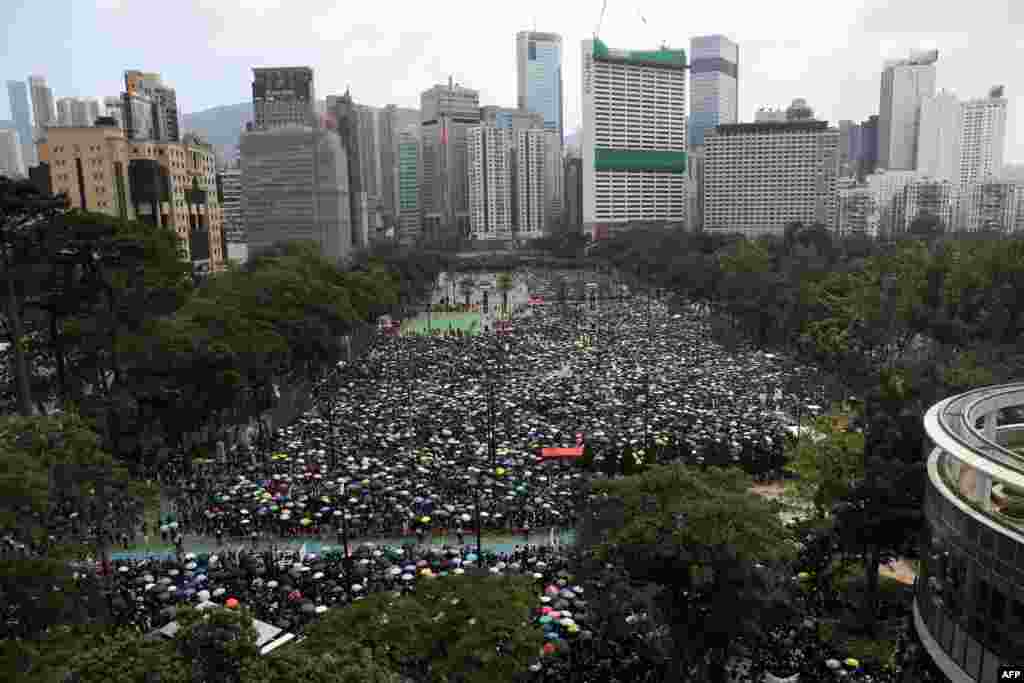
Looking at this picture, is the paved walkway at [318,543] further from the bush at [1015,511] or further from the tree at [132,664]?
the tree at [132,664]

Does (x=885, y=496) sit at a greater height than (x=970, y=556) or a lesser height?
lesser

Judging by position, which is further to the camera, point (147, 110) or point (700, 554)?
point (147, 110)

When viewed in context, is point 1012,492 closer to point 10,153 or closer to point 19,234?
point 19,234

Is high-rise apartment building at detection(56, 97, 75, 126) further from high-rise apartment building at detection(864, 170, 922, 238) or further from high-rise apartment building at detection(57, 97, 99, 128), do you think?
high-rise apartment building at detection(864, 170, 922, 238)

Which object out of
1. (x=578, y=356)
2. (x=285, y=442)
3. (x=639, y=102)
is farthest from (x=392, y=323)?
(x=639, y=102)

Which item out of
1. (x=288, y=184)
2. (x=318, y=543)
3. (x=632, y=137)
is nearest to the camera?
(x=318, y=543)

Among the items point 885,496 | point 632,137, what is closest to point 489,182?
point 632,137
